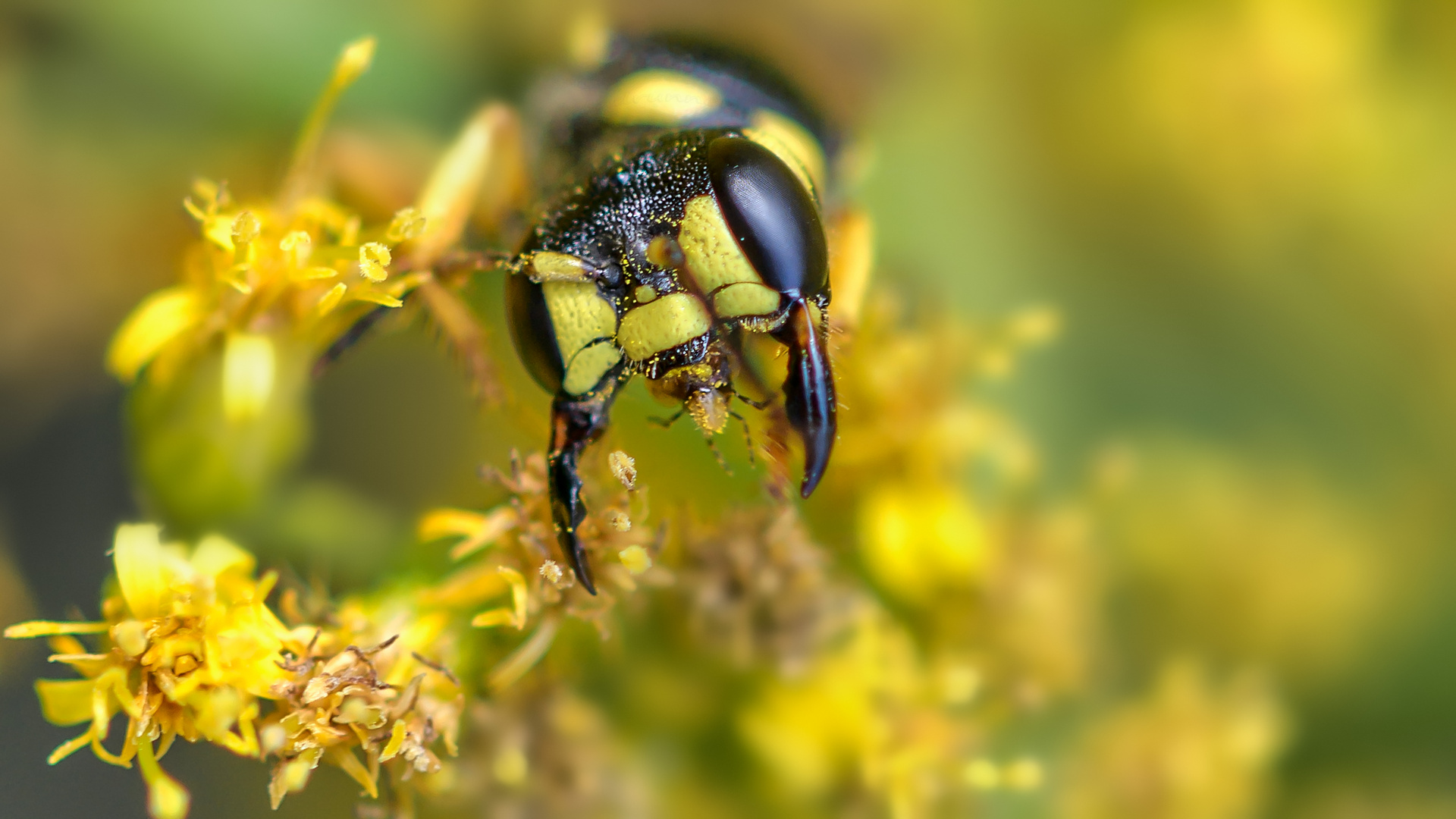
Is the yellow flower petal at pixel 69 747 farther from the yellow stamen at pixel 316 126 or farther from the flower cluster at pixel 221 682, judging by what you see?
the yellow stamen at pixel 316 126

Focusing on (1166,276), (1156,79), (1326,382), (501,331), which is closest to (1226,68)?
(1156,79)

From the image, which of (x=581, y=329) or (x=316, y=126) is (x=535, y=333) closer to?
(x=581, y=329)

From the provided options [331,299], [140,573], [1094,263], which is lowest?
[140,573]

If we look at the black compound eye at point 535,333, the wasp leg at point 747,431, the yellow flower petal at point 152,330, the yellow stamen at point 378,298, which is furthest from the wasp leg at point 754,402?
the yellow flower petal at point 152,330

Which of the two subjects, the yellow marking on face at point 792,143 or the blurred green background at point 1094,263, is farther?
the blurred green background at point 1094,263

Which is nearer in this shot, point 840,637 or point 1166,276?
point 840,637

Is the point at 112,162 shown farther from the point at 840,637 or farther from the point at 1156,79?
the point at 1156,79

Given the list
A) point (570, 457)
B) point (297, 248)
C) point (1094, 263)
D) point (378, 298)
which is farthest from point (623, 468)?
point (1094, 263)
